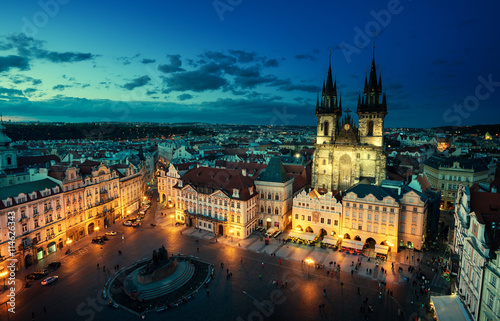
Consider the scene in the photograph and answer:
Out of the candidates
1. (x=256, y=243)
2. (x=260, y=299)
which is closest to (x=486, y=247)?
(x=260, y=299)

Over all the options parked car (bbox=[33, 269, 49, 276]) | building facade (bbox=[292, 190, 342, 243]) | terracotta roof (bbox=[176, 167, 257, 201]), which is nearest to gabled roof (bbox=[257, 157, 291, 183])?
terracotta roof (bbox=[176, 167, 257, 201])

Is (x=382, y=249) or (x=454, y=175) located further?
(x=454, y=175)

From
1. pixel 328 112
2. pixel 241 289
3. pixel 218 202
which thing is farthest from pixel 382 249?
pixel 328 112

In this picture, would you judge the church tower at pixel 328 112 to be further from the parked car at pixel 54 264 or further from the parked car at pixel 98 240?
the parked car at pixel 54 264

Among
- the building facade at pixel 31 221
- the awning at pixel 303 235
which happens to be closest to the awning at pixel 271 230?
the awning at pixel 303 235

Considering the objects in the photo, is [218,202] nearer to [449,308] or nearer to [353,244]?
[353,244]

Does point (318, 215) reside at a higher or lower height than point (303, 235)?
higher
